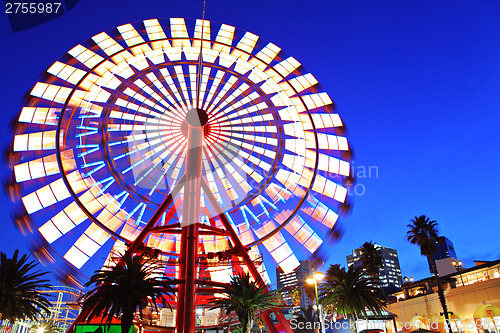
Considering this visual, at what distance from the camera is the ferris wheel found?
2017 cm

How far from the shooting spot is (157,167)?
23375mm

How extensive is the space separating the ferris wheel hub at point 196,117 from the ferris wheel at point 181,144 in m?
0.06

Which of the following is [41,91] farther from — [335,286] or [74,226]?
[335,286]

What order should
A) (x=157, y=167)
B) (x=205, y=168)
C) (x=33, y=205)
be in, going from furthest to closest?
1. (x=205, y=168)
2. (x=157, y=167)
3. (x=33, y=205)

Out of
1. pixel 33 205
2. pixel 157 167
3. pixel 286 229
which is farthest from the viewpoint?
pixel 157 167

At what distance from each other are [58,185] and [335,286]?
1772 cm

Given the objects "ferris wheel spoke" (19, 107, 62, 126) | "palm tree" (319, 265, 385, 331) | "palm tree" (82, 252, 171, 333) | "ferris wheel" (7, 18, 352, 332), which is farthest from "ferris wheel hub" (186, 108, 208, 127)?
"palm tree" (319, 265, 385, 331)

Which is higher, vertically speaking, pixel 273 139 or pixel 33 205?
pixel 273 139

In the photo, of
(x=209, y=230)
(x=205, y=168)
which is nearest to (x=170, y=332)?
(x=209, y=230)

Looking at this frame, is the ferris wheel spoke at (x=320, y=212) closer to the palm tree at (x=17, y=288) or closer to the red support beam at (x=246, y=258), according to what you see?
the red support beam at (x=246, y=258)

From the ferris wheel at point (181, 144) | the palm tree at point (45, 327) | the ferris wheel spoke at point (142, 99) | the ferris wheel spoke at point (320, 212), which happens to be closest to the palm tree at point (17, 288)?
the ferris wheel at point (181, 144)

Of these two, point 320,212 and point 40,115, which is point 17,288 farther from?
point 320,212

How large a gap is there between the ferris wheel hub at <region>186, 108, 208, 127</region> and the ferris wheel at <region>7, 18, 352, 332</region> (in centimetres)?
6

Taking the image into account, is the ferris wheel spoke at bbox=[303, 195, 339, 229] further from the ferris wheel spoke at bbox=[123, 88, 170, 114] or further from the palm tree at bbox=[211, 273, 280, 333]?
the ferris wheel spoke at bbox=[123, 88, 170, 114]
